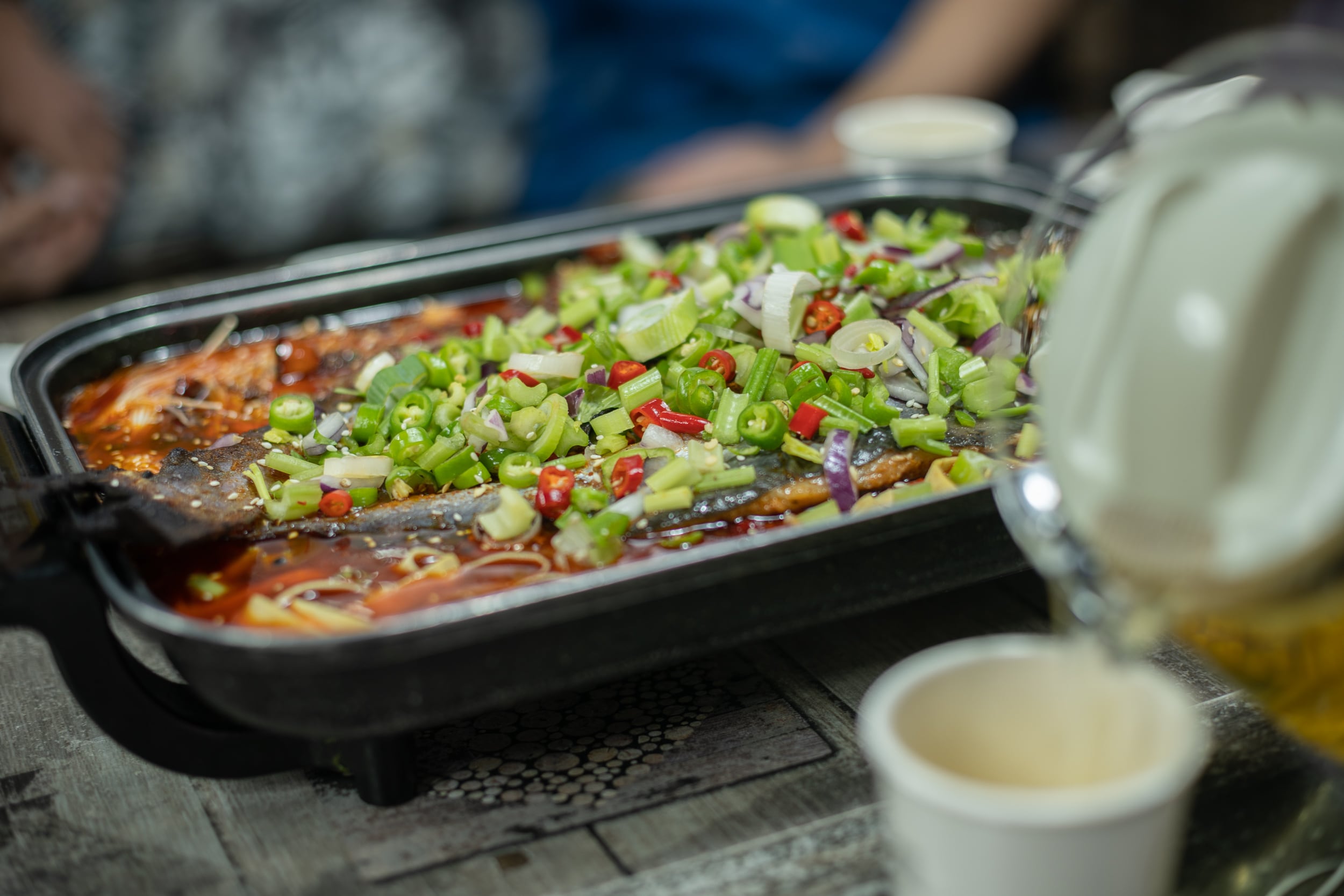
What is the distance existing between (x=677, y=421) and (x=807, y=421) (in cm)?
17

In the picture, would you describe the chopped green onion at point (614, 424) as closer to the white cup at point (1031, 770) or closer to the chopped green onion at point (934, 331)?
the chopped green onion at point (934, 331)

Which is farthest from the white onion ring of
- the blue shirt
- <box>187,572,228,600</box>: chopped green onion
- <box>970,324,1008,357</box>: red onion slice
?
the blue shirt

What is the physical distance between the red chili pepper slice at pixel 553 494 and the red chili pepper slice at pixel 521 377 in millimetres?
215

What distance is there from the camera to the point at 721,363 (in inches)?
63.2

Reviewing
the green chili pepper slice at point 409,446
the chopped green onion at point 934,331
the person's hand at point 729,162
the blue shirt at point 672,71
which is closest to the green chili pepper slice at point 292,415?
the green chili pepper slice at point 409,446

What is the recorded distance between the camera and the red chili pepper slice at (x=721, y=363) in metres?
1.60

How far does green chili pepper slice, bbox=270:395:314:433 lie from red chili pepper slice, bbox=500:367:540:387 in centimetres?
30

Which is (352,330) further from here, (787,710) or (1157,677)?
(1157,677)

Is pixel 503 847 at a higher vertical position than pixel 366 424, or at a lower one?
lower

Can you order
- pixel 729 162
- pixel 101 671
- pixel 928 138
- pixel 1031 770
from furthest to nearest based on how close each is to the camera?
pixel 729 162
pixel 928 138
pixel 101 671
pixel 1031 770

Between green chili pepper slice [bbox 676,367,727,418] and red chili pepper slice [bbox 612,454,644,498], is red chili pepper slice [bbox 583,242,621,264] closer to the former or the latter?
green chili pepper slice [bbox 676,367,727,418]

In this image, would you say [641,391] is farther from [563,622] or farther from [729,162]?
[729,162]

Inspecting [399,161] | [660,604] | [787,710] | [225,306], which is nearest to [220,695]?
[660,604]

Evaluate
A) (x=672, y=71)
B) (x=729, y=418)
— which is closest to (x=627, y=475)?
(x=729, y=418)
